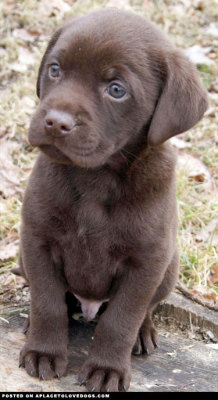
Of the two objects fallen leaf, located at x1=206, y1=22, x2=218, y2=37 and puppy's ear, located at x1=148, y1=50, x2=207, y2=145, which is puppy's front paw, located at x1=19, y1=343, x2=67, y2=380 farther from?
fallen leaf, located at x1=206, y1=22, x2=218, y2=37

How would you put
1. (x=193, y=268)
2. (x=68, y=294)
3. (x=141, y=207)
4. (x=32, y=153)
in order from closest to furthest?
1. (x=141, y=207)
2. (x=68, y=294)
3. (x=193, y=268)
4. (x=32, y=153)

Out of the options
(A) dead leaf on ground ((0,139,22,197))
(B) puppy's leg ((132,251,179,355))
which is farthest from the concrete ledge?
(A) dead leaf on ground ((0,139,22,197))

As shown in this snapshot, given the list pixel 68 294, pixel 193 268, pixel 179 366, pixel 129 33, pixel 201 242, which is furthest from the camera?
pixel 201 242

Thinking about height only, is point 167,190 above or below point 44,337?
above

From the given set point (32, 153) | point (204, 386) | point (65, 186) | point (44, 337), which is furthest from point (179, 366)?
point (32, 153)

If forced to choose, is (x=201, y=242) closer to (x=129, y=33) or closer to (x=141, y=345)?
(x=141, y=345)

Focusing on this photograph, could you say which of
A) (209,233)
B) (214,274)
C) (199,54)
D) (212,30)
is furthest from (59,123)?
(212,30)

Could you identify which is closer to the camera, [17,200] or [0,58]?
[17,200]

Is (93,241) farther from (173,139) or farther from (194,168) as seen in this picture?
(173,139)
